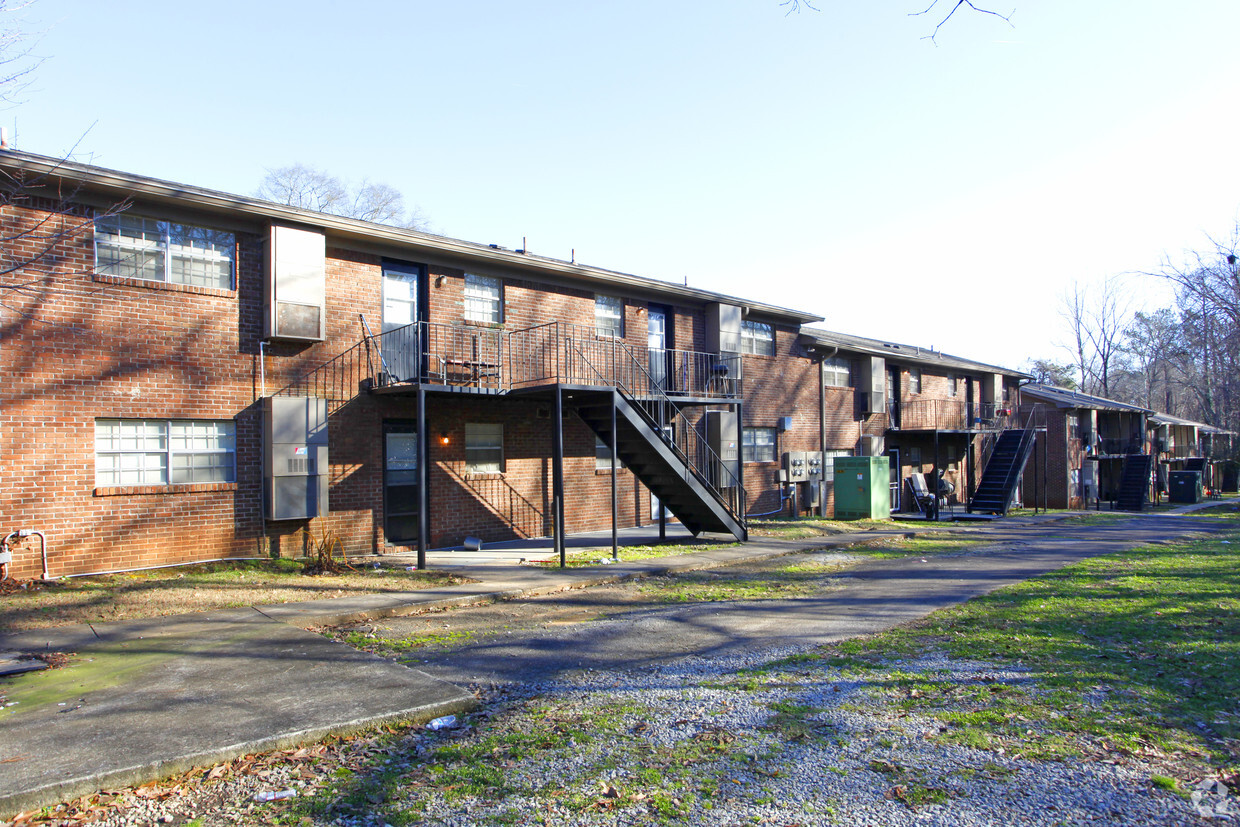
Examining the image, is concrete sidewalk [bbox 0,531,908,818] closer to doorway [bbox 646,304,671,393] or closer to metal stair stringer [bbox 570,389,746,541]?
metal stair stringer [bbox 570,389,746,541]

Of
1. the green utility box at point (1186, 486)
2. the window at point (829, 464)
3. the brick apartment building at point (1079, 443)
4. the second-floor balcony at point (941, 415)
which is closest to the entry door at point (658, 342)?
the window at point (829, 464)

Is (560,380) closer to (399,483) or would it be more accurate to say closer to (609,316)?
(399,483)

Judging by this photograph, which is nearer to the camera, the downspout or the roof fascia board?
the roof fascia board

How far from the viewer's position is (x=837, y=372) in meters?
26.0

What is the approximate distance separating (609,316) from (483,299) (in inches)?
142

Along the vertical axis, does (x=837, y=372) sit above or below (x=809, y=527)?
above

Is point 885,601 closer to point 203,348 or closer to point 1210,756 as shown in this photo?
point 1210,756

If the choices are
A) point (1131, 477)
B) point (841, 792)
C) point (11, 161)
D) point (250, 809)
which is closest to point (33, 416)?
point (11, 161)

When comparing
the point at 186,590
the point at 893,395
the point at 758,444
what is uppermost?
the point at 893,395

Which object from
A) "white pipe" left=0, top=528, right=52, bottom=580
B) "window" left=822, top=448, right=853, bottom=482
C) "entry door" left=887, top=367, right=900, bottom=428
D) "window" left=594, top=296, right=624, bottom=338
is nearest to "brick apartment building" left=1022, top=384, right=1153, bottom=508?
"entry door" left=887, top=367, right=900, bottom=428

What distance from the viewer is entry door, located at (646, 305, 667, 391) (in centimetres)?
1906

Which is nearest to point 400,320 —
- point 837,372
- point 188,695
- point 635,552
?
point 635,552

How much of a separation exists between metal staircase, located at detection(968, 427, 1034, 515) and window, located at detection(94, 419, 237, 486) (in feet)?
77.0

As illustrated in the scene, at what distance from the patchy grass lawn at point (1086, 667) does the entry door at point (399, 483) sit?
30.2 feet
